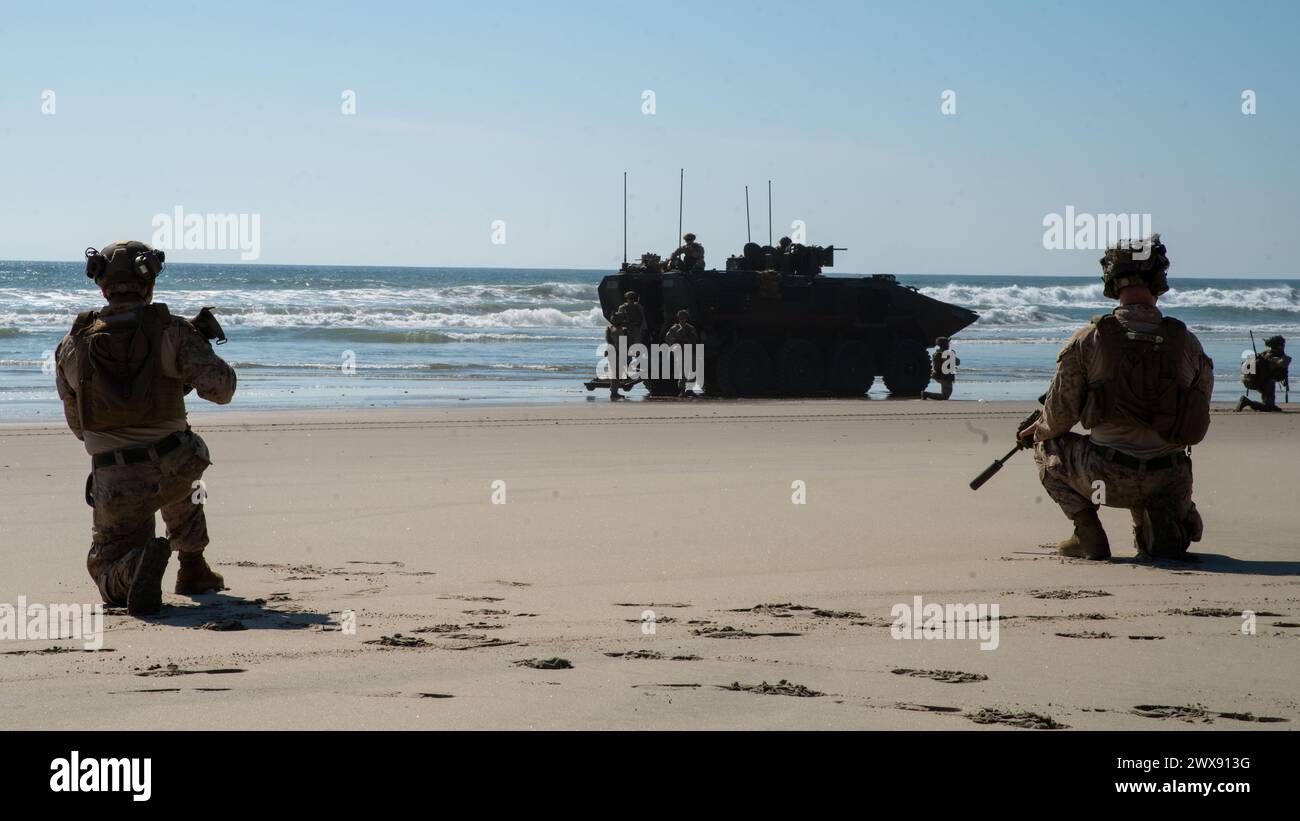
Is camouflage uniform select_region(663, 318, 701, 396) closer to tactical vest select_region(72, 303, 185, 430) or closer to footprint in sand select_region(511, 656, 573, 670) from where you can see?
tactical vest select_region(72, 303, 185, 430)

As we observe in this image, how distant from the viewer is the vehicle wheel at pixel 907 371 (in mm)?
24766

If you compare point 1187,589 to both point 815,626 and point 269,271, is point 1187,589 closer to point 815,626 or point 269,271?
point 815,626

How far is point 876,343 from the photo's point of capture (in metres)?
25.0

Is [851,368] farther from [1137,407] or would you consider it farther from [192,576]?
[192,576]

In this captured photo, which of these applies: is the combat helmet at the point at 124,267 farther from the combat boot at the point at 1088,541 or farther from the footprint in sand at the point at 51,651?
the combat boot at the point at 1088,541

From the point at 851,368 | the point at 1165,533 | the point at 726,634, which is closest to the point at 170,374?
the point at 726,634

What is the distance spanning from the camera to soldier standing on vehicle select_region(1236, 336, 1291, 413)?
18.7 metres

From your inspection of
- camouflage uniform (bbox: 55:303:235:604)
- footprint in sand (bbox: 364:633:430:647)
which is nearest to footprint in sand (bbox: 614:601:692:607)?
footprint in sand (bbox: 364:633:430:647)

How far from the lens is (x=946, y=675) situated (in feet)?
15.8

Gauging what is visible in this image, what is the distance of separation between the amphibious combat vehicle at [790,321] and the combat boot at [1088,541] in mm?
15879

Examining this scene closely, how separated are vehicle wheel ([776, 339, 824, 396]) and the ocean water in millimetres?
2365

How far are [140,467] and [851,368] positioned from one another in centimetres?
1898

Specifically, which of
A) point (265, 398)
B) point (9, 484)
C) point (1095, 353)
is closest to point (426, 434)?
point (9, 484)

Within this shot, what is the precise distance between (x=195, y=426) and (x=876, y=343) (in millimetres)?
12652
